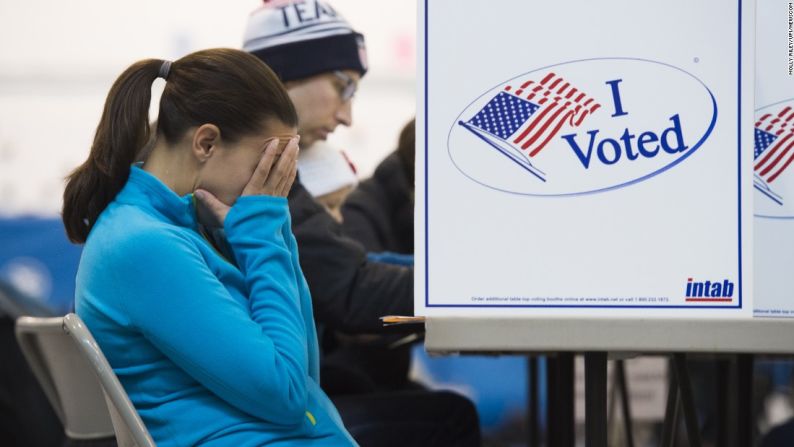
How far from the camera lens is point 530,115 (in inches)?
42.3

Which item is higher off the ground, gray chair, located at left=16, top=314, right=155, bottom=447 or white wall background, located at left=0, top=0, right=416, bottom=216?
white wall background, located at left=0, top=0, right=416, bottom=216

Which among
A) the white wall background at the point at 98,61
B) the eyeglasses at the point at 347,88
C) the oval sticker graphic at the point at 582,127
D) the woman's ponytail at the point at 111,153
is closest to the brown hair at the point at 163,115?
the woman's ponytail at the point at 111,153

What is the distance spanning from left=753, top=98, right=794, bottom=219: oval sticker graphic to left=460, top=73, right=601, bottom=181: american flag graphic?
29cm

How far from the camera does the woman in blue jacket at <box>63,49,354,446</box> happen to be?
1.21 meters

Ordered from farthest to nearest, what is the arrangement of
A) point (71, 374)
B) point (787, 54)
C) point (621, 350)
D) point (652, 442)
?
1. point (652, 442)
2. point (71, 374)
3. point (787, 54)
4. point (621, 350)

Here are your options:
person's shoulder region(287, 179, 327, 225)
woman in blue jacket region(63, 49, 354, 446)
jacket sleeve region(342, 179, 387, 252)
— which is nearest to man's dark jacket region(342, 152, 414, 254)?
jacket sleeve region(342, 179, 387, 252)

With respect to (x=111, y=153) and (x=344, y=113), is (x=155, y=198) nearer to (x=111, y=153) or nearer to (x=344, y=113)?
(x=111, y=153)

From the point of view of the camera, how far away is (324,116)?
6.93ft

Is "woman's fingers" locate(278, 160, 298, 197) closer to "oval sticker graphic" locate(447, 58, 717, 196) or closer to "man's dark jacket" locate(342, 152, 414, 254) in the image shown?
"oval sticker graphic" locate(447, 58, 717, 196)

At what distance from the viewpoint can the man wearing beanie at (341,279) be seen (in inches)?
70.6

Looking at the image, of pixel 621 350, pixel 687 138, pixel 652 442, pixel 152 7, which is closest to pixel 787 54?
pixel 687 138

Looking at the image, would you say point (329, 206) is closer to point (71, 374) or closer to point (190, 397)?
point (71, 374)

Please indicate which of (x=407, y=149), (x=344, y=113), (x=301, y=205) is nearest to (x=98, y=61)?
(x=407, y=149)

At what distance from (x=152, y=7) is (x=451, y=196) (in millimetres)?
3346
